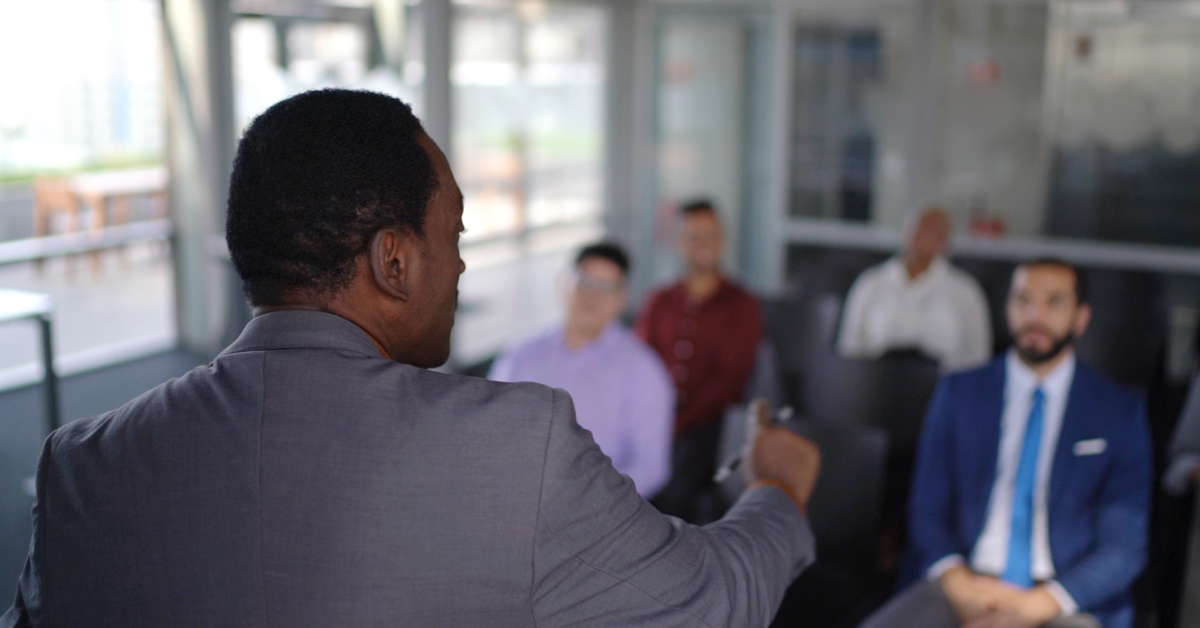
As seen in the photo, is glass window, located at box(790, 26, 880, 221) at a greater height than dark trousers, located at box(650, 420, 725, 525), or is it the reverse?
glass window, located at box(790, 26, 880, 221)

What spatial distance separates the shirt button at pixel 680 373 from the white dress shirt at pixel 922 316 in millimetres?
887

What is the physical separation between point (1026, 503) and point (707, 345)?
1678 mm

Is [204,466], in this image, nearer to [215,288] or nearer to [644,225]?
[215,288]

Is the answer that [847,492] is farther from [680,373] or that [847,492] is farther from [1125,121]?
[1125,121]

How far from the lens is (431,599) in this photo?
95cm

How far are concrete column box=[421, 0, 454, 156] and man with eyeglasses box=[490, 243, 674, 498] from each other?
232 cm

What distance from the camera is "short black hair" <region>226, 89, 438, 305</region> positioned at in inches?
39.6

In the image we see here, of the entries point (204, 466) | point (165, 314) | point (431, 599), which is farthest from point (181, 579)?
point (165, 314)

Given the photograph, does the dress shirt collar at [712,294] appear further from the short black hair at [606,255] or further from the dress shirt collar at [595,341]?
the dress shirt collar at [595,341]

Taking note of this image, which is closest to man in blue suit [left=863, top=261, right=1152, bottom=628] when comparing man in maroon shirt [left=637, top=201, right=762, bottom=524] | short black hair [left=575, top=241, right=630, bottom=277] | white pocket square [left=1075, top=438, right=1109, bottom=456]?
white pocket square [left=1075, top=438, right=1109, bottom=456]

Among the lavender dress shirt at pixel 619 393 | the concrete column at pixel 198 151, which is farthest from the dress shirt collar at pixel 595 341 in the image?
the concrete column at pixel 198 151

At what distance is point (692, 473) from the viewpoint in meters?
3.77

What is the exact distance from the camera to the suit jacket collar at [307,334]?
1.01 m

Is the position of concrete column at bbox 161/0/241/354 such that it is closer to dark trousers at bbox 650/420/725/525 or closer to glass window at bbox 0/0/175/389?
glass window at bbox 0/0/175/389
